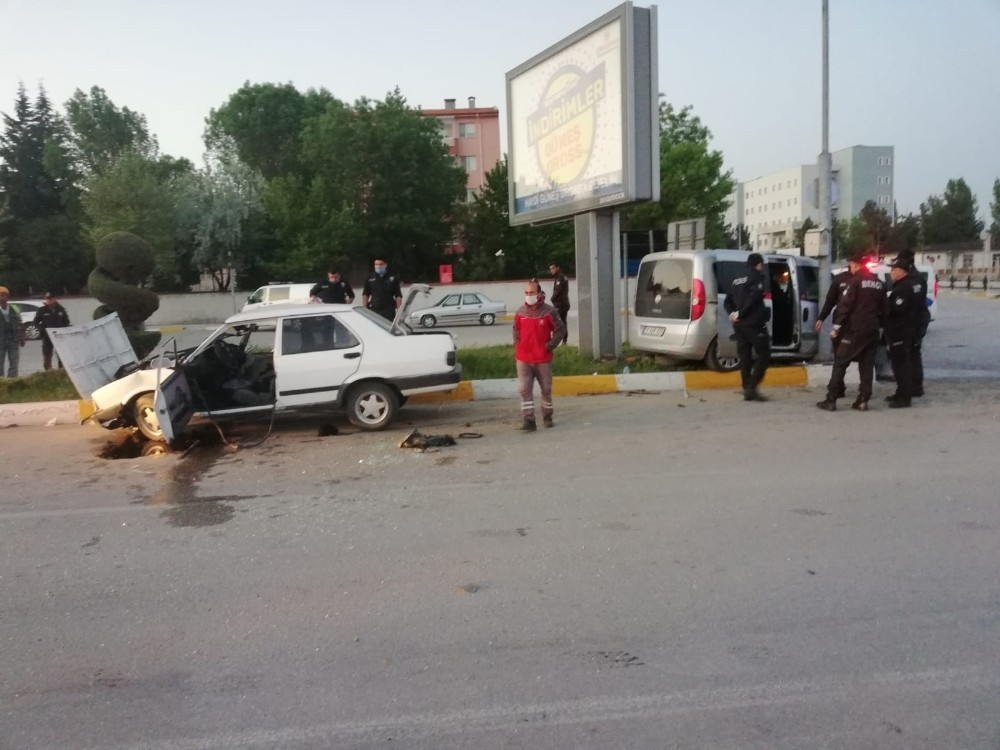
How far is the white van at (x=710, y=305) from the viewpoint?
1141 cm

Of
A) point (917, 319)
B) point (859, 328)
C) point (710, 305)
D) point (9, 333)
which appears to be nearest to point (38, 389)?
point (9, 333)

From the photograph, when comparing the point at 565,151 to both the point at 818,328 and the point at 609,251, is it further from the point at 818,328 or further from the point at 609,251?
the point at 818,328

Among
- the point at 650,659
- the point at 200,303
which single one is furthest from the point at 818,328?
the point at 200,303

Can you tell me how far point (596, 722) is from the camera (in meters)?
3.10

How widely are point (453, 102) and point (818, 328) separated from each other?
63.1 m

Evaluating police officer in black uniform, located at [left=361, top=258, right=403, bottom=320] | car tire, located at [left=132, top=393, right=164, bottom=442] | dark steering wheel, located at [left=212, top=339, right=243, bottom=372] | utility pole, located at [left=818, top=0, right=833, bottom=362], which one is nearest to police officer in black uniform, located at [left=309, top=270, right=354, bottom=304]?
police officer in black uniform, located at [left=361, top=258, right=403, bottom=320]

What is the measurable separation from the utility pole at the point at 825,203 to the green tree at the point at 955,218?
81535 mm

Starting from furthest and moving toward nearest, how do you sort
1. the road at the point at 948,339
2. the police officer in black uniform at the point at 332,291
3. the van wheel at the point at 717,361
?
the road at the point at 948,339 → the police officer in black uniform at the point at 332,291 → the van wheel at the point at 717,361

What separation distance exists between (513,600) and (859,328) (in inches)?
258

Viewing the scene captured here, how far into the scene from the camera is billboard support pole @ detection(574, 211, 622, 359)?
1260 cm

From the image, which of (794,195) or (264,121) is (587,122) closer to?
(264,121)

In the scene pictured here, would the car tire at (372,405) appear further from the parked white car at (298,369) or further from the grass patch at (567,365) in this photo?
the grass patch at (567,365)

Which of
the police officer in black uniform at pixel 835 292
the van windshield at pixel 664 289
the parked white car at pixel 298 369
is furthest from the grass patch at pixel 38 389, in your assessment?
the police officer in black uniform at pixel 835 292

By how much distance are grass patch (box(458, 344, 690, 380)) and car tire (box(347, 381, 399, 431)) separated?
2865mm
